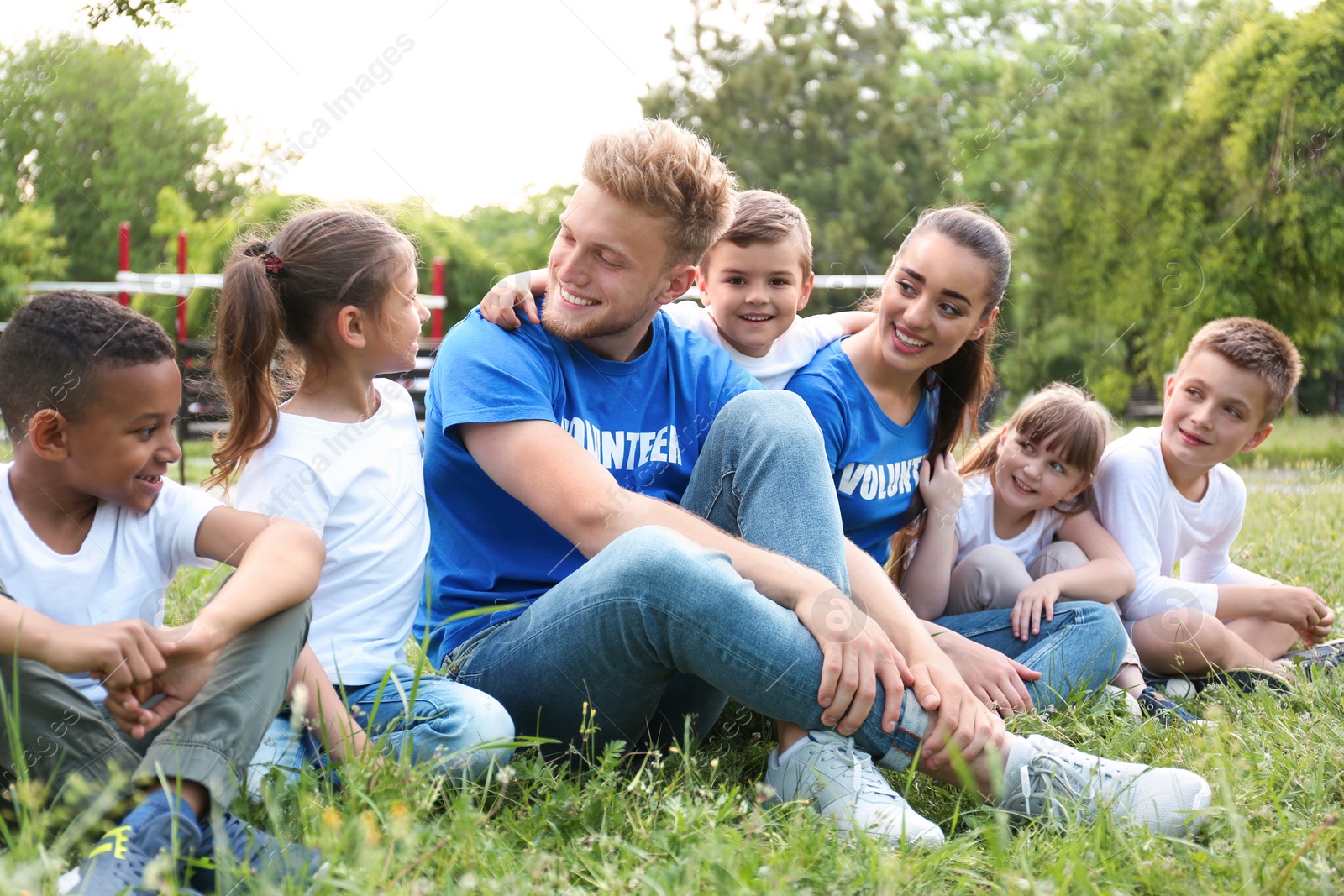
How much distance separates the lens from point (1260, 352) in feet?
9.95

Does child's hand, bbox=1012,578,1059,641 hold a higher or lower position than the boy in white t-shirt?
lower

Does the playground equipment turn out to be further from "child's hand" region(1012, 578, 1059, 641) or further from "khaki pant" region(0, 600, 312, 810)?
"khaki pant" region(0, 600, 312, 810)

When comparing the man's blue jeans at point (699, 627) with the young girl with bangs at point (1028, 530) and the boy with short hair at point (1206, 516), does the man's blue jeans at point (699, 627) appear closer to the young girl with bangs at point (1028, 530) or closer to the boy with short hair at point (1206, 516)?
the young girl with bangs at point (1028, 530)

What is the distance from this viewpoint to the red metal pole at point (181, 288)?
7267 mm

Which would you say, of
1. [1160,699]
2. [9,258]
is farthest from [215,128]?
[1160,699]

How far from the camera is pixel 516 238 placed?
63.9 ft

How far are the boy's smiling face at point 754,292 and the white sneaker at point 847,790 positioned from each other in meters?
1.39

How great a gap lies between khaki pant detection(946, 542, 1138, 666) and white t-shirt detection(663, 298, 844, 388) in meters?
0.68

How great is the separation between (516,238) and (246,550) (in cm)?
1831

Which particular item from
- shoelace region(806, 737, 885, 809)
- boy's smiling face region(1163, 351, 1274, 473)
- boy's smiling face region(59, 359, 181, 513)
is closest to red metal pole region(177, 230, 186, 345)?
boy's smiling face region(59, 359, 181, 513)

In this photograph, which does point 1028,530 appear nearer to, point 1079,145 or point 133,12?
point 133,12

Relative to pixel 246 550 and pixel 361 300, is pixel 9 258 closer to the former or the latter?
pixel 361 300

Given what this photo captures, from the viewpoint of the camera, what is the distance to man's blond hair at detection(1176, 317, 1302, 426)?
3023 mm

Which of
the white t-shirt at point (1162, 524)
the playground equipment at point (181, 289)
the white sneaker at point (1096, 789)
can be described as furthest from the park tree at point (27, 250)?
the white sneaker at point (1096, 789)
